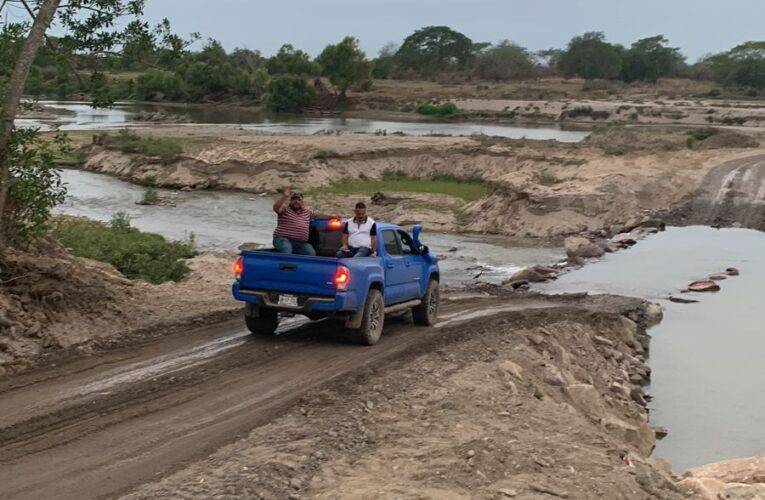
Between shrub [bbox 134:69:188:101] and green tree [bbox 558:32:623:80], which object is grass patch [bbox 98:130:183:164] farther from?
green tree [bbox 558:32:623:80]

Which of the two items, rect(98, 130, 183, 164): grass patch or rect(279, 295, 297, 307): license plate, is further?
rect(98, 130, 183, 164): grass patch

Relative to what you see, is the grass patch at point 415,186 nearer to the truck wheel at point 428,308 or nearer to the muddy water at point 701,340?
the muddy water at point 701,340

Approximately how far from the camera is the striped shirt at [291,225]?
13.9 metres

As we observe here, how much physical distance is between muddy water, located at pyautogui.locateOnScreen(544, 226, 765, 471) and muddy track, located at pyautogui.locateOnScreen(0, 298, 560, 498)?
490cm

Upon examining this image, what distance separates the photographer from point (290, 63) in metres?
129

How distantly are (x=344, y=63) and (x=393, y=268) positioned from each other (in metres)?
103

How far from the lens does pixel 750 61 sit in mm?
116000

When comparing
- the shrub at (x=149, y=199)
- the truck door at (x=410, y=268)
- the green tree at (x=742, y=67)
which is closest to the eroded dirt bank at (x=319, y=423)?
the truck door at (x=410, y=268)

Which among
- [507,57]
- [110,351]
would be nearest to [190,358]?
[110,351]

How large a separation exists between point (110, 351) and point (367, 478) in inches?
221

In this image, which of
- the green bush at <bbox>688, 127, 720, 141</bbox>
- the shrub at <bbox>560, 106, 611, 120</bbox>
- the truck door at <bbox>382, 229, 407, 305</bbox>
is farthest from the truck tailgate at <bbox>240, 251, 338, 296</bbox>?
the shrub at <bbox>560, 106, 611, 120</bbox>

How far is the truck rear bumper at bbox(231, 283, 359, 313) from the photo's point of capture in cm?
1259

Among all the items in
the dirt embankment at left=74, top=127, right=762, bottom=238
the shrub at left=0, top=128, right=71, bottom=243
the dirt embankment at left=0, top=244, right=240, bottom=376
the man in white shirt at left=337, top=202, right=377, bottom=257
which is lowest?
the dirt embankment at left=74, top=127, right=762, bottom=238

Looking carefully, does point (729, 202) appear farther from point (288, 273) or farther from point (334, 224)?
point (288, 273)
